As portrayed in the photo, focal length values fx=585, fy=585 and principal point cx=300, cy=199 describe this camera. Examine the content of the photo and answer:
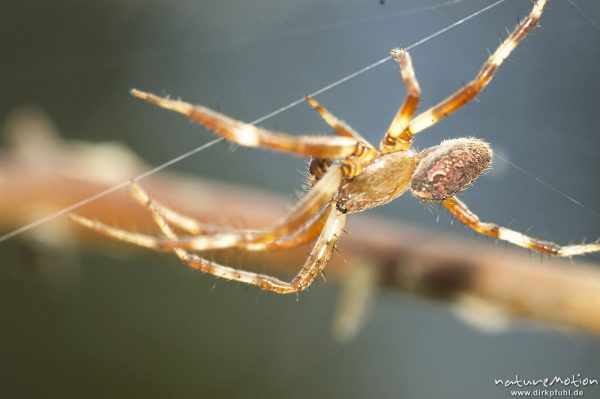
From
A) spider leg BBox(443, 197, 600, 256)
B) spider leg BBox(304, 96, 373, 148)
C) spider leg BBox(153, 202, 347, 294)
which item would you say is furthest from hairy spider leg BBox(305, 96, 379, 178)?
spider leg BBox(443, 197, 600, 256)

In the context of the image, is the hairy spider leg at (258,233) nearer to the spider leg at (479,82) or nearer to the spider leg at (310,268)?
the spider leg at (310,268)

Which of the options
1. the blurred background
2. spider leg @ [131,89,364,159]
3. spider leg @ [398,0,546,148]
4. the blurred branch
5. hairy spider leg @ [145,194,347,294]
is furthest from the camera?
the blurred background

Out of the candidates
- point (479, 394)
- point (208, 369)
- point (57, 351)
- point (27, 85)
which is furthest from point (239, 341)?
point (27, 85)

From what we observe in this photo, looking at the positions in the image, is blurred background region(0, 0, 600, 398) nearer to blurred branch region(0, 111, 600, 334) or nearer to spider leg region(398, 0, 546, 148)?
spider leg region(398, 0, 546, 148)

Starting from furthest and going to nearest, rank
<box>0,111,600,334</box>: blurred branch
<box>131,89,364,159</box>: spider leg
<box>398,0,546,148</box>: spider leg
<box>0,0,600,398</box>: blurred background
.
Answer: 1. <box>0,0,600,398</box>: blurred background
2. <box>0,111,600,334</box>: blurred branch
3. <box>398,0,546,148</box>: spider leg
4. <box>131,89,364,159</box>: spider leg

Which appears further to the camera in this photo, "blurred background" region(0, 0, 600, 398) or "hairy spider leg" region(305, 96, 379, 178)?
"blurred background" region(0, 0, 600, 398)

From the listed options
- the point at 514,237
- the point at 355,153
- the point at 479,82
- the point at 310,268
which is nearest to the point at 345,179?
the point at 355,153

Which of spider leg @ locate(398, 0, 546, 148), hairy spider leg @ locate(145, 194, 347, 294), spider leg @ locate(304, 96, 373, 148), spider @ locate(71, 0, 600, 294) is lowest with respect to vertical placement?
hairy spider leg @ locate(145, 194, 347, 294)
